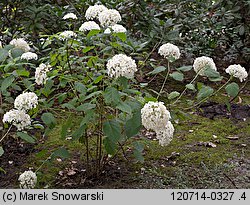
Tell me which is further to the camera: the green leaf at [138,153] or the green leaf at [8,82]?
the green leaf at [138,153]

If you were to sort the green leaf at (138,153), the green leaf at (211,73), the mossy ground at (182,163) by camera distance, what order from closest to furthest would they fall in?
the green leaf at (211,73)
the green leaf at (138,153)
the mossy ground at (182,163)

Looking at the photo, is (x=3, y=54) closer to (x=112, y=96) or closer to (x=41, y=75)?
(x=41, y=75)

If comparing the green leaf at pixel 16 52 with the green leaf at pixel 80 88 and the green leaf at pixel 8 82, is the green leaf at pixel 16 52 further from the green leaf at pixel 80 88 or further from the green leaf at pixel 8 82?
the green leaf at pixel 80 88

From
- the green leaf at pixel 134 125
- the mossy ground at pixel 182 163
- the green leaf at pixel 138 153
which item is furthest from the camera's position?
the mossy ground at pixel 182 163

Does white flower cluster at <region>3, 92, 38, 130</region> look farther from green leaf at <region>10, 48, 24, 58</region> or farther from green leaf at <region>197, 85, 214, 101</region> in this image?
green leaf at <region>197, 85, 214, 101</region>

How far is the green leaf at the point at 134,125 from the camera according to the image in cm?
201

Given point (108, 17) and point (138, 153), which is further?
point (138, 153)

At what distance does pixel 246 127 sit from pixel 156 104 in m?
1.70

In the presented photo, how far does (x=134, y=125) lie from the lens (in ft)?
6.62

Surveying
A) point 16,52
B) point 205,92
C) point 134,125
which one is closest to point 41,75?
point 16,52

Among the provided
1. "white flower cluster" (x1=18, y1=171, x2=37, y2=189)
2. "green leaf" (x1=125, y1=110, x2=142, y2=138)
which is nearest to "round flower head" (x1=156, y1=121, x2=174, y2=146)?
"green leaf" (x1=125, y1=110, x2=142, y2=138)

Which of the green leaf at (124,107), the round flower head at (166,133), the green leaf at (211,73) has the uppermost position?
the green leaf at (211,73)

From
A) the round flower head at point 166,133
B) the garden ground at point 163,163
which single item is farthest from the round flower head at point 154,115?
the garden ground at point 163,163

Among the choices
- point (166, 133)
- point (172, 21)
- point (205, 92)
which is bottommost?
point (166, 133)
